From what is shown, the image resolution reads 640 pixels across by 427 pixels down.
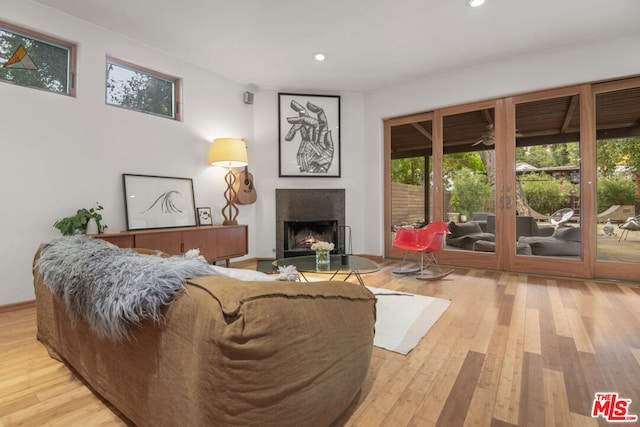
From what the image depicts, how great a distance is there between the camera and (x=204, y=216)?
423cm

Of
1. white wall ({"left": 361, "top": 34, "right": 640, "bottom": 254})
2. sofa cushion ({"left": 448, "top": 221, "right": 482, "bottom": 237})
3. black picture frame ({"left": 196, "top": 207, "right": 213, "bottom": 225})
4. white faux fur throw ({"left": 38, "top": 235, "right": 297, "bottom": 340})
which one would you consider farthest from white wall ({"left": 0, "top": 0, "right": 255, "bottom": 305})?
sofa cushion ({"left": 448, "top": 221, "right": 482, "bottom": 237})

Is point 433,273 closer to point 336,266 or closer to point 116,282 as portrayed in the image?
point 336,266

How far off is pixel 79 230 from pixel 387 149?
4.31 meters

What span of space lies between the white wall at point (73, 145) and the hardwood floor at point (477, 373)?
0.82 metres

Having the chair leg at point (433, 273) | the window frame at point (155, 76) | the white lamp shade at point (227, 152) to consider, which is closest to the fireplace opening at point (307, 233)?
the white lamp shade at point (227, 152)

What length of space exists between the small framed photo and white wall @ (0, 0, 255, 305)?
6.3 inches

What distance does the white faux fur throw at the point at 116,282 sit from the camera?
3.12ft

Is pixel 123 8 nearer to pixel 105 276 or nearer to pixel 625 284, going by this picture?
pixel 105 276

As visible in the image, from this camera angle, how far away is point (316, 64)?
4141 millimetres

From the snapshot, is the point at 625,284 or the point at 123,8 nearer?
the point at 123,8

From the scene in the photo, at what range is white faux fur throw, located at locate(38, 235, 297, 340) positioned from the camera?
951 millimetres

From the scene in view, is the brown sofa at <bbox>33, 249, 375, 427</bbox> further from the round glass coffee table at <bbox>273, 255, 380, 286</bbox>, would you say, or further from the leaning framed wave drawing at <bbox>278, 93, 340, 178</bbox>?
the leaning framed wave drawing at <bbox>278, 93, 340, 178</bbox>

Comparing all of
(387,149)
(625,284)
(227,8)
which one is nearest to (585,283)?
(625,284)

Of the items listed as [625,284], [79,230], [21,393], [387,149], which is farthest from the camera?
[387,149]
